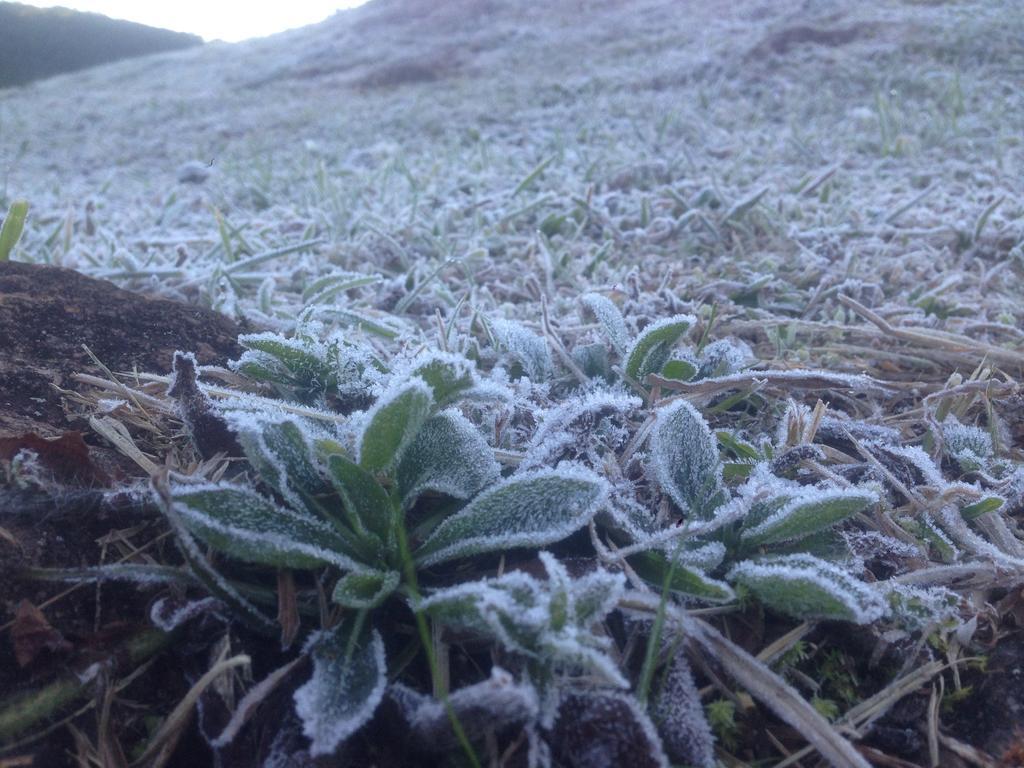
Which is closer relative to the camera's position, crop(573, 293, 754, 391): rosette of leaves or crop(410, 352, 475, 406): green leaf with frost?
crop(410, 352, 475, 406): green leaf with frost

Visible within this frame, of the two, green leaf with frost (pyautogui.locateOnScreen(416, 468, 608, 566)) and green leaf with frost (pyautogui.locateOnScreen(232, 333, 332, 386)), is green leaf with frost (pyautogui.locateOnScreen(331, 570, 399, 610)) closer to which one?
green leaf with frost (pyautogui.locateOnScreen(416, 468, 608, 566))

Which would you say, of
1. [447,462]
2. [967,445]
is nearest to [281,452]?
[447,462]

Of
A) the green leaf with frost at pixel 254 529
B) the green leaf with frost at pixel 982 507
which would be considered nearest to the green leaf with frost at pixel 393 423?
the green leaf with frost at pixel 254 529

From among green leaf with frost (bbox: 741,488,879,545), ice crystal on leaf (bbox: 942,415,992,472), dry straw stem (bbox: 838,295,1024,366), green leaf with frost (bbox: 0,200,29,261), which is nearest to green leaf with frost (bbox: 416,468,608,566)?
green leaf with frost (bbox: 741,488,879,545)

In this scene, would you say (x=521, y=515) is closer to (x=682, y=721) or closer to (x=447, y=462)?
(x=447, y=462)

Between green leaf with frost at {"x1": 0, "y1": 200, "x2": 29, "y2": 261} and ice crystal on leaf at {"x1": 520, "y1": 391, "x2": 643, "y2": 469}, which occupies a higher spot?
green leaf with frost at {"x1": 0, "y1": 200, "x2": 29, "y2": 261}

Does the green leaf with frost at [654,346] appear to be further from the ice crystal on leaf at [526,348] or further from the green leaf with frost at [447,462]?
the green leaf with frost at [447,462]

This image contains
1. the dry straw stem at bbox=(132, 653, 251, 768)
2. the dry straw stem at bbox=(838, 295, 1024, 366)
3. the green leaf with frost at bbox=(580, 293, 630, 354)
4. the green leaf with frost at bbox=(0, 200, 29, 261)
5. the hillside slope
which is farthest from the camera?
the hillside slope

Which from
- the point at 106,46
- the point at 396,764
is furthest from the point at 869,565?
the point at 106,46

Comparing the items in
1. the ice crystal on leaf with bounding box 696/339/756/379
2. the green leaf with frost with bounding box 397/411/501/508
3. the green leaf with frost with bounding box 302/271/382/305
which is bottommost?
the ice crystal on leaf with bounding box 696/339/756/379
